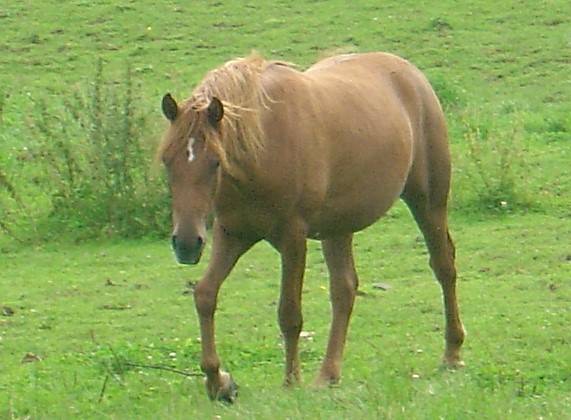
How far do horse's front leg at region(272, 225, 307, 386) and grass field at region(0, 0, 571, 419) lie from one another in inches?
13.3

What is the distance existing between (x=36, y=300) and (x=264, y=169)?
399 cm

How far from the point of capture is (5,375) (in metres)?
8.38

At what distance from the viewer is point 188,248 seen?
6.48m

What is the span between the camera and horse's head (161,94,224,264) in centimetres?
650

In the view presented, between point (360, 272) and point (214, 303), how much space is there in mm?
3993

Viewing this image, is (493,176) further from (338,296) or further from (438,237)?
(338,296)

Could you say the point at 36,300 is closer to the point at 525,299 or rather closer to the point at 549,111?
the point at 525,299

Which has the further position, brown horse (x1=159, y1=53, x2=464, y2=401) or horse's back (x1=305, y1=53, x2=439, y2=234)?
horse's back (x1=305, y1=53, x2=439, y2=234)

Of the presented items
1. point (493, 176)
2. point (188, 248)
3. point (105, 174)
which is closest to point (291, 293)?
point (188, 248)

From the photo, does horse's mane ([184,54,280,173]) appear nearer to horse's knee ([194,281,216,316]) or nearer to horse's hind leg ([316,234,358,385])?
horse's knee ([194,281,216,316])

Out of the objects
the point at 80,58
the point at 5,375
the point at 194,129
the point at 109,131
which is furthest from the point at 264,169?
the point at 80,58

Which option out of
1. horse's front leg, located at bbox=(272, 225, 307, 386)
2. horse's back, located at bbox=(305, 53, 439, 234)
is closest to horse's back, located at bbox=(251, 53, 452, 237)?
horse's back, located at bbox=(305, 53, 439, 234)

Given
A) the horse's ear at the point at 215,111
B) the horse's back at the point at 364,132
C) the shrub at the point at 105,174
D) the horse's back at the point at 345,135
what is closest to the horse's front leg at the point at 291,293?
the horse's back at the point at 345,135

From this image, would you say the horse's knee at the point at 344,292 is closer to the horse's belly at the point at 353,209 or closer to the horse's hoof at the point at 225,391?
the horse's belly at the point at 353,209
